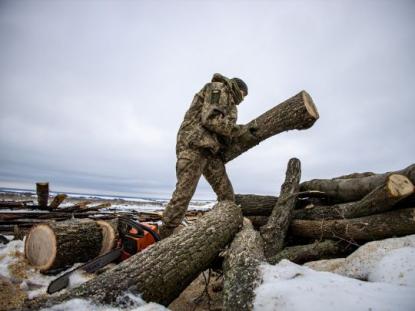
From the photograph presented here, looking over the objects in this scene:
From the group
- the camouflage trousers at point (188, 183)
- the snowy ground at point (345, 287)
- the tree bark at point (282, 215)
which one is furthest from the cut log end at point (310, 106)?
the snowy ground at point (345, 287)

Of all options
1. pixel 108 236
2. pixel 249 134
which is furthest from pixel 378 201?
pixel 108 236

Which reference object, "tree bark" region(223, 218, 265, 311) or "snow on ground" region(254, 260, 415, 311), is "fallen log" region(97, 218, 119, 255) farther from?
"snow on ground" region(254, 260, 415, 311)

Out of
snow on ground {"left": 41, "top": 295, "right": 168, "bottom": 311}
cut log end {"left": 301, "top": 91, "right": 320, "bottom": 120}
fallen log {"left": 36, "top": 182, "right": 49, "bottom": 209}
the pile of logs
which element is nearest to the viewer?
snow on ground {"left": 41, "top": 295, "right": 168, "bottom": 311}

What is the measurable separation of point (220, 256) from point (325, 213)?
1.74 m

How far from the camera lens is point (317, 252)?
3.01m

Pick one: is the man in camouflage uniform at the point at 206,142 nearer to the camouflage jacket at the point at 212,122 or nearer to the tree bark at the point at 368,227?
the camouflage jacket at the point at 212,122

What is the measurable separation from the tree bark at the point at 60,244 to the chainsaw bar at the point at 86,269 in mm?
533

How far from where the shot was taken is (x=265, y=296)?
1.54m

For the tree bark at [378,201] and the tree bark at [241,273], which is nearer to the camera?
the tree bark at [241,273]

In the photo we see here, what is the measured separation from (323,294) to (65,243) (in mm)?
2933

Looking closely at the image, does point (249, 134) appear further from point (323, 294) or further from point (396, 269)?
point (323, 294)

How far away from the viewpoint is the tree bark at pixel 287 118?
3.74 metres

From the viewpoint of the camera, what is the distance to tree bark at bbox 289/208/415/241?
263 cm

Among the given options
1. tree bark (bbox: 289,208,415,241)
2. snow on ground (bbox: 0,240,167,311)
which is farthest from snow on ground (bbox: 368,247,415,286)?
snow on ground (bbox: 0,240,167,311)
